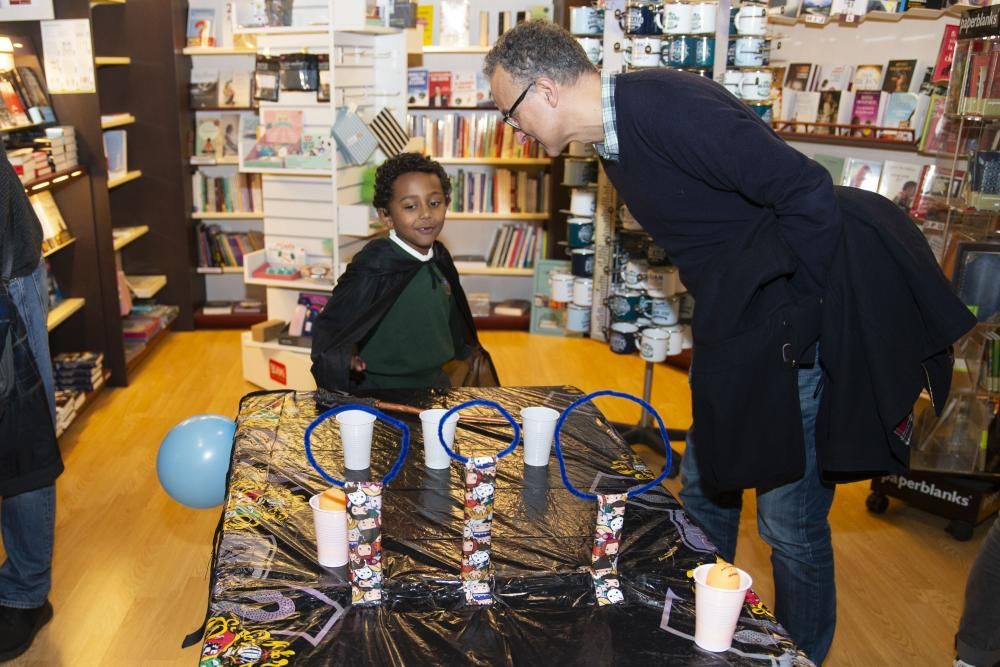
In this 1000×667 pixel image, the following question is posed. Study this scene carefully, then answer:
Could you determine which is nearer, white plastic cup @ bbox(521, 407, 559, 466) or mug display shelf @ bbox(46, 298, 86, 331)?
white plastic cup @ bbox(521, 407, 559, 466)

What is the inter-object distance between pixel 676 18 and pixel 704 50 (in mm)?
164

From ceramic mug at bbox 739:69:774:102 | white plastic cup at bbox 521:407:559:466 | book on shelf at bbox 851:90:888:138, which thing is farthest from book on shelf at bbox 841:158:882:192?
white plastic cup at bbox 521:407:559:466

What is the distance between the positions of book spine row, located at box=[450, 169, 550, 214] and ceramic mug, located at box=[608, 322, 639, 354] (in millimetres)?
2217

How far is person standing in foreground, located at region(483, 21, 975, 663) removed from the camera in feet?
5.49

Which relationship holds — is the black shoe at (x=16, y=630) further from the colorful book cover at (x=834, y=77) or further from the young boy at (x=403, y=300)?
the colorful book cover at (x=834, y=77)

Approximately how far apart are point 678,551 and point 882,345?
59 cm

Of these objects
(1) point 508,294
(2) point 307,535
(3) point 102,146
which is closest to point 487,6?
(1) point 508,294

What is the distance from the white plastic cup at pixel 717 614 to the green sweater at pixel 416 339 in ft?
5.25

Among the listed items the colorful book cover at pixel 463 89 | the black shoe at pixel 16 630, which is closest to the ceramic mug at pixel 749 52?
the colorful book cover at pixel 463 89

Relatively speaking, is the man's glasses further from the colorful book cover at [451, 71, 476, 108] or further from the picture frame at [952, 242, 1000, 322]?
the colorful book cover at [451, 71, 476, 108]

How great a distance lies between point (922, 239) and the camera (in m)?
1.85

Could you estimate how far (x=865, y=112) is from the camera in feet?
14.9

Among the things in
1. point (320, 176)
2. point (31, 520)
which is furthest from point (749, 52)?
point (31, 520)

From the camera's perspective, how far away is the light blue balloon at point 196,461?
89.3 inches
